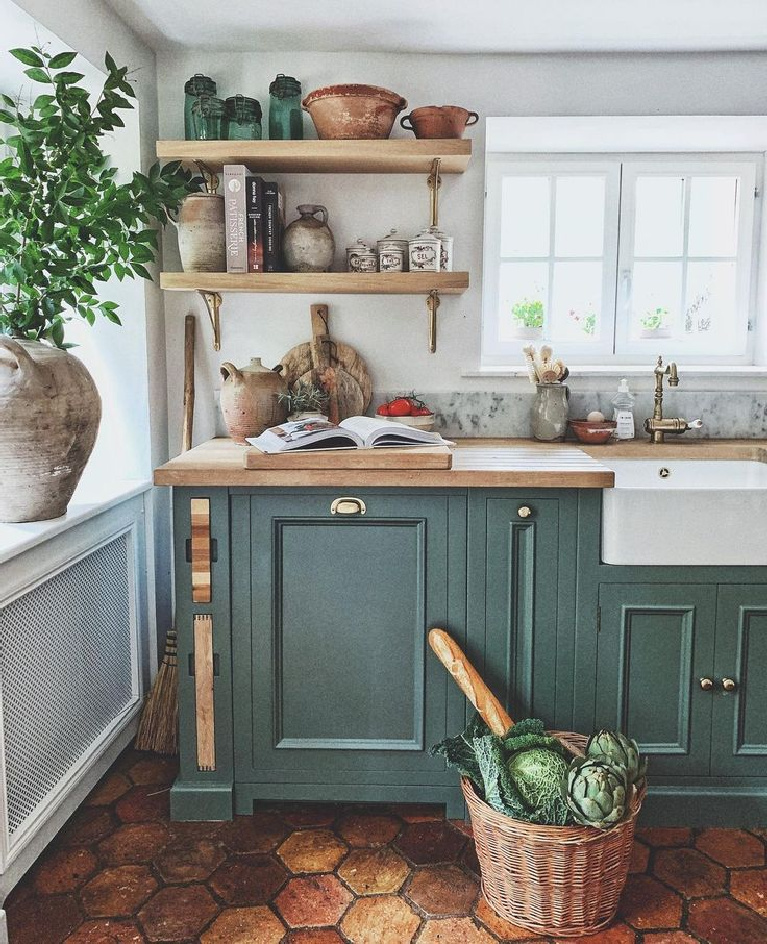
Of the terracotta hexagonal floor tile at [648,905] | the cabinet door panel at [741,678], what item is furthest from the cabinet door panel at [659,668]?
the terracotta hexagonal floor tile at [648,905]

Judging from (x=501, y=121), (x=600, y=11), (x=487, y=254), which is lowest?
(x=487, y=254)

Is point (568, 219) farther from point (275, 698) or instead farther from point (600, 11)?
point (275, 698)

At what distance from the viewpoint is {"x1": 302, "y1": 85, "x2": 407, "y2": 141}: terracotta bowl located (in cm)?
231

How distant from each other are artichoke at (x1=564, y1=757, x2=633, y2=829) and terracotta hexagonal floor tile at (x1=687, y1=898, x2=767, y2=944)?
318 millimetres

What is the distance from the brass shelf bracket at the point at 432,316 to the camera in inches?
104

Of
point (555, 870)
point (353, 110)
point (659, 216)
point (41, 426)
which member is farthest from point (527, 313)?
point (555, 870)

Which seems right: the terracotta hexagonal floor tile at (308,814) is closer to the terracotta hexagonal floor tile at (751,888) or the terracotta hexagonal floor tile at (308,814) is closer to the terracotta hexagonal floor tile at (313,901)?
the terracotta hexagonal floor tile at (313,901)

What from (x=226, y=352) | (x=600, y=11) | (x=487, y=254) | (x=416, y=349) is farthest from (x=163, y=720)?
(x=600, y=11)

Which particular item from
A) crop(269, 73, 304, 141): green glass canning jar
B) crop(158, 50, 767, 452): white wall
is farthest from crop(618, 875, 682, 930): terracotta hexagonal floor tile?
crop(269, 73, 304, 141): green glass canning jar

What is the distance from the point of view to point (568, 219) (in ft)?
9.45

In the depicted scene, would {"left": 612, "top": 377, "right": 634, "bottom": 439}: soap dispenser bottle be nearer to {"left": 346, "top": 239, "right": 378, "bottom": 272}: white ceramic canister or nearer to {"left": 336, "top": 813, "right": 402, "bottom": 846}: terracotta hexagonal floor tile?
{"left": 346, "top": 239, "right": 378, "bottom": 272}: white ceramic canister

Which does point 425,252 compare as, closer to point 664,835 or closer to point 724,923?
point 664,835

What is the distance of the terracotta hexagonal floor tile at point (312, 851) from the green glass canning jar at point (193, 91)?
6.53 feet

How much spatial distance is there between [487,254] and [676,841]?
1.92 meters
